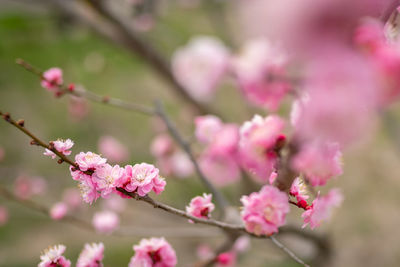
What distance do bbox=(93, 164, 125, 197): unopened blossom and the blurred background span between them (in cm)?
103

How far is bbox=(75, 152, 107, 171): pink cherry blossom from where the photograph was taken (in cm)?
41

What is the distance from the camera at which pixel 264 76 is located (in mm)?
790

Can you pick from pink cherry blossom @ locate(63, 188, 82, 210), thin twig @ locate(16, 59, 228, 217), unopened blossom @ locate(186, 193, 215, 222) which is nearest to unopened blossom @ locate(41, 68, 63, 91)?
thin twig @ locate(16, 59, 228, 217)

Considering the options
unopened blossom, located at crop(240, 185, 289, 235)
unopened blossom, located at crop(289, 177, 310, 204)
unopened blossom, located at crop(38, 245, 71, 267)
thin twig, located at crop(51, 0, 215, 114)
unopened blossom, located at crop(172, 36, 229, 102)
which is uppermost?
thin twig, located at crop(51, 0, 215, 114)

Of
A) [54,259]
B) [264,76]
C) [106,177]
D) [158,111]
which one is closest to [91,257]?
[54,259]

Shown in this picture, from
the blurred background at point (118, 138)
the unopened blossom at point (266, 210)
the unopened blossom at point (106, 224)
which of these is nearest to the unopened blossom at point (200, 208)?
the unopened blossom at point (266, 210)

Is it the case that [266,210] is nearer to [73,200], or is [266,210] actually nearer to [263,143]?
[263,143]

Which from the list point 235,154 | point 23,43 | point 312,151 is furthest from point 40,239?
point 312,151

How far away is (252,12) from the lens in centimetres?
30

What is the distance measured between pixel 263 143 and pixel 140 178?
16 centimetres

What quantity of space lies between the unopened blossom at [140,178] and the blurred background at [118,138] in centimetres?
101

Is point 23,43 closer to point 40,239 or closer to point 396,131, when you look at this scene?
point 40,239

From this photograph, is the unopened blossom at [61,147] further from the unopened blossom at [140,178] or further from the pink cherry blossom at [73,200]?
the pink cherry blossom at [73,200]

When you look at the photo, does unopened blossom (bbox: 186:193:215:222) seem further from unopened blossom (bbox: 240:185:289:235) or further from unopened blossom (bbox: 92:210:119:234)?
unopened blossom (bbox: 92:210:119:234)
